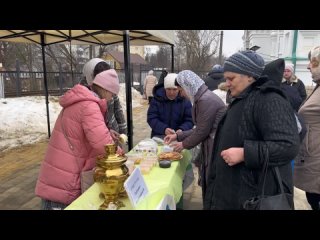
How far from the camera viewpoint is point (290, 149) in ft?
4.64

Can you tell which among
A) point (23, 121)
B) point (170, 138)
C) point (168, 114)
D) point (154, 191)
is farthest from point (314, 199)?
point (23, 121)

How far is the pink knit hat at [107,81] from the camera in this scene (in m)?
2.13

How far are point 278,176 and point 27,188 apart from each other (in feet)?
12.9

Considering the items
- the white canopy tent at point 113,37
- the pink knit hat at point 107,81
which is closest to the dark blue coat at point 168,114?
the white canopy tent at point 113,37

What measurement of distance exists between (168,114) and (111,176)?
6.39ft

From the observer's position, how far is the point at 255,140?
4.89 feet

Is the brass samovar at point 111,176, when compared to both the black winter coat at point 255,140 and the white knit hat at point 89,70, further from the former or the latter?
the white knit hat at point 89,70

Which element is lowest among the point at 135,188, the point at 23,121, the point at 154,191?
the point at 23,121

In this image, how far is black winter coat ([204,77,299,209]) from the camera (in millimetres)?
1416

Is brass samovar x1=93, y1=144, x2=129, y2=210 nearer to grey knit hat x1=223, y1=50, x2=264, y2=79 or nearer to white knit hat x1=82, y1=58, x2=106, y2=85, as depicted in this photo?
grey knit hat x1=223, y1=50, x2=264, y2=79

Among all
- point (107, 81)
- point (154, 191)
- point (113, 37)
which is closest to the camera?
point (154, 191)

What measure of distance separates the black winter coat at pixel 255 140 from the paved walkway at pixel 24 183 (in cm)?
210

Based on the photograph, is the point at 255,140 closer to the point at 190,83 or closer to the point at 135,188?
the point at 135,188

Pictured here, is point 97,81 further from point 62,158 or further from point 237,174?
point 237,174
